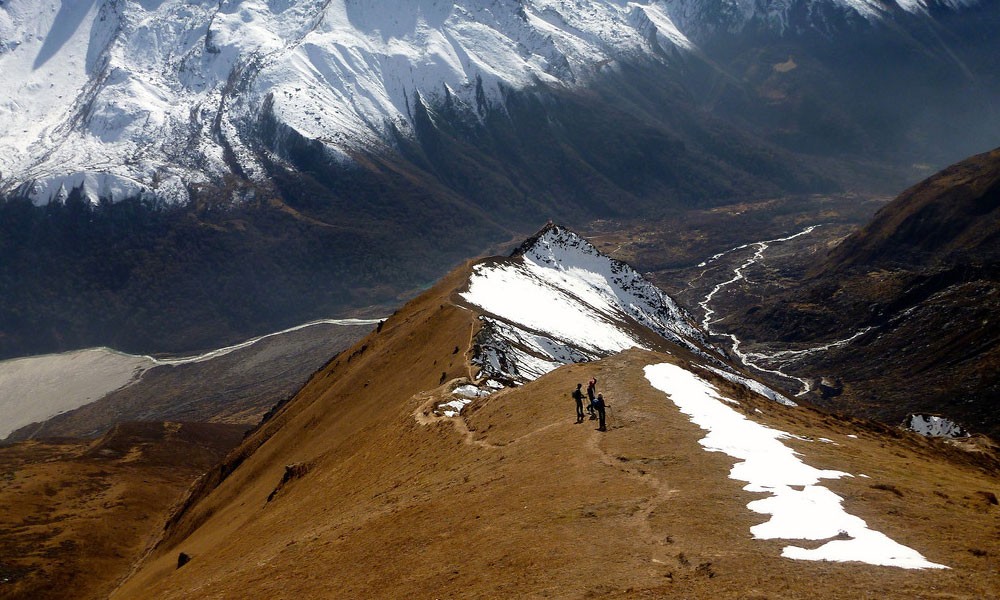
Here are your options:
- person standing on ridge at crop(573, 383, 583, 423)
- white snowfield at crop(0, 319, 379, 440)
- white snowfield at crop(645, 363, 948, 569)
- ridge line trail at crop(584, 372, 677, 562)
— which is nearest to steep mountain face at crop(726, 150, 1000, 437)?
white snowfield at crop(645, 363, 948, 569)

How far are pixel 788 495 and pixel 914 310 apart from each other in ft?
334

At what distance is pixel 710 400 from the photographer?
3180 cm

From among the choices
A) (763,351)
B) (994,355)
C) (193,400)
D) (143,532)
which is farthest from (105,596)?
(193,400)

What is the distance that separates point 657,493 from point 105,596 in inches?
1717

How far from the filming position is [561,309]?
68.1 m

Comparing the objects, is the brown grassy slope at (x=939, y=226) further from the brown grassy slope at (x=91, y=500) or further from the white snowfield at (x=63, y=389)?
the brown grassy slope at (x=91, y=500)

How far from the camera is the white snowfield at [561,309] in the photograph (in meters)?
49.8

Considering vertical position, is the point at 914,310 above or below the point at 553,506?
below

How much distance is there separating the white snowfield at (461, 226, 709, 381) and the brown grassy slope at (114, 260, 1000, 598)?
9068 millimetres

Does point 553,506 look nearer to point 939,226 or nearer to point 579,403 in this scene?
point 579,403

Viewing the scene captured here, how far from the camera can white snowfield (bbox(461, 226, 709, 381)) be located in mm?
49750

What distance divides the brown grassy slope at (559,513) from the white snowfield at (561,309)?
29.8 feet

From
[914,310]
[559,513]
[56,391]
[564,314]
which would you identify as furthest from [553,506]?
[56,391]

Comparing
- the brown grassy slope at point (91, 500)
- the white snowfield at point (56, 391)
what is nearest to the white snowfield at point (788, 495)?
the brown grassy slope at point (91, 500)
